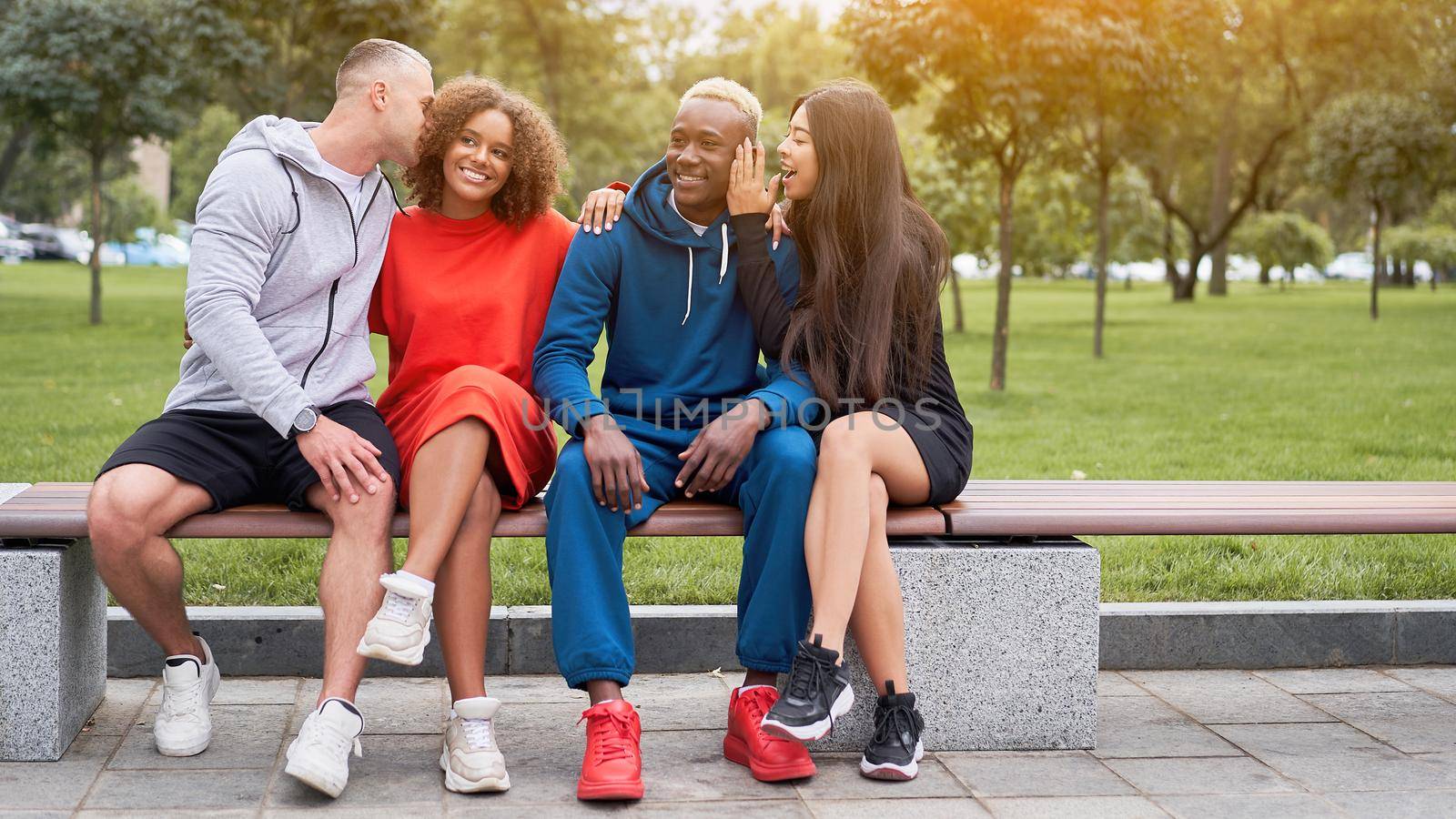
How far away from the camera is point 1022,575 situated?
131 inches

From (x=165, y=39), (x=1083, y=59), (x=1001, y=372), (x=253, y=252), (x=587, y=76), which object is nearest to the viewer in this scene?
(x=253, y=252)

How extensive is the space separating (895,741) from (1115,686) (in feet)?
3.50

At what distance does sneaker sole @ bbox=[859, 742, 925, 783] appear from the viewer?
307 cm

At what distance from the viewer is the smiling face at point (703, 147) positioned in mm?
3338

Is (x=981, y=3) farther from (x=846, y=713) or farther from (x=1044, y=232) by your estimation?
(x=1044, y=232)

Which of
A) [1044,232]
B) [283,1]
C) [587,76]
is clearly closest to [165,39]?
[283,1]

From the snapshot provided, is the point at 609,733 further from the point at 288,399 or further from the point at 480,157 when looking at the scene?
the point at 480,157

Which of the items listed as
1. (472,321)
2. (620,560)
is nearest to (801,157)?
(472,321)

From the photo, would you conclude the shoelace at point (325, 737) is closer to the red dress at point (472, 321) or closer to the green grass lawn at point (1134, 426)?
the red dress at point (472, 321)

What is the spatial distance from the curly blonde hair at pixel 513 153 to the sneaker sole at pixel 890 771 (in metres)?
1.64

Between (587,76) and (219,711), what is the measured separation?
1275 inches

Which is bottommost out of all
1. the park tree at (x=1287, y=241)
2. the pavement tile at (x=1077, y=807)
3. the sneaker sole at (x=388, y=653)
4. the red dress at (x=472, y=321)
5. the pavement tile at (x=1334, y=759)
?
the pavement tile at (x=1077, y=807)

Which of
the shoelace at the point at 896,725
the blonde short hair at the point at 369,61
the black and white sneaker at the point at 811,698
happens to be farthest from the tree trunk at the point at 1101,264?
the black and white sneaker at the point at 811,698

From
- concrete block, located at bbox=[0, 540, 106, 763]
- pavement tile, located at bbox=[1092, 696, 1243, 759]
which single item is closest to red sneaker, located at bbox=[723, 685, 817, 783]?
pavement tile, located at bbox=[1092, 696, 1243, 759]
